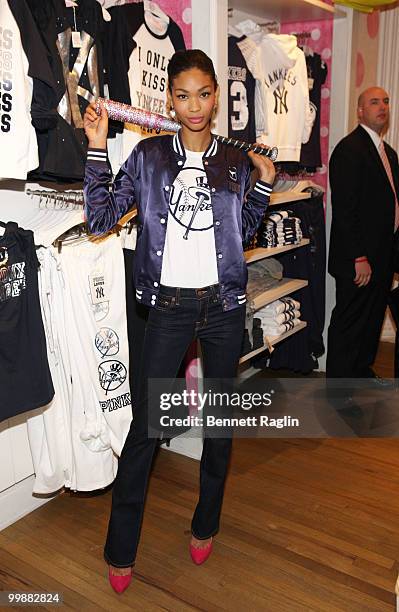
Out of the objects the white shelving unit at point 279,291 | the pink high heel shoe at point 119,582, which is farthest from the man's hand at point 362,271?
the pink high heel shoe at point 119,582

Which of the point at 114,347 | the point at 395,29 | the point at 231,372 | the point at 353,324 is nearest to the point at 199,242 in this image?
the point at 231,372

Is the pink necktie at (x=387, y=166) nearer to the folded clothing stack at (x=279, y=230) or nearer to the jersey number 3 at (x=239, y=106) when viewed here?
the folded clothing stack at (x=279, y=230)

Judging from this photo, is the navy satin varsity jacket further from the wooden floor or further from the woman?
the wooden floor

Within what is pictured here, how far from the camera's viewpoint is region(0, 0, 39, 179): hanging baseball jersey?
5.89 ft

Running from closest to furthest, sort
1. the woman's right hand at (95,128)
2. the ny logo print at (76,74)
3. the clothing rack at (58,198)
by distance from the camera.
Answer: the woman's right hand at (95,128)
the ny logo print at (76,74)
the clothing rack at (58,198)

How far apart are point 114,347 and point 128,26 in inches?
47.7

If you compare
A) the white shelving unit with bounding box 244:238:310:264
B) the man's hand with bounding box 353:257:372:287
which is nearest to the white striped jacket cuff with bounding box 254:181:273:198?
the white shelving unit with bounding box 244:238:310:264

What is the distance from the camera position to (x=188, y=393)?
2727mm

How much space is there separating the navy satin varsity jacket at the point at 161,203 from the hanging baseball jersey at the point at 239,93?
1008 mm

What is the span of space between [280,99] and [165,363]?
5.82 feet

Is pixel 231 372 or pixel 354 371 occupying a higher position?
pixel 231 372

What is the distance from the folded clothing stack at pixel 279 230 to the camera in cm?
310

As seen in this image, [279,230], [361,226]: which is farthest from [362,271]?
[279,230]

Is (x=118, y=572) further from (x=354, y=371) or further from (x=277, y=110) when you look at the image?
(x=277, y=110)
